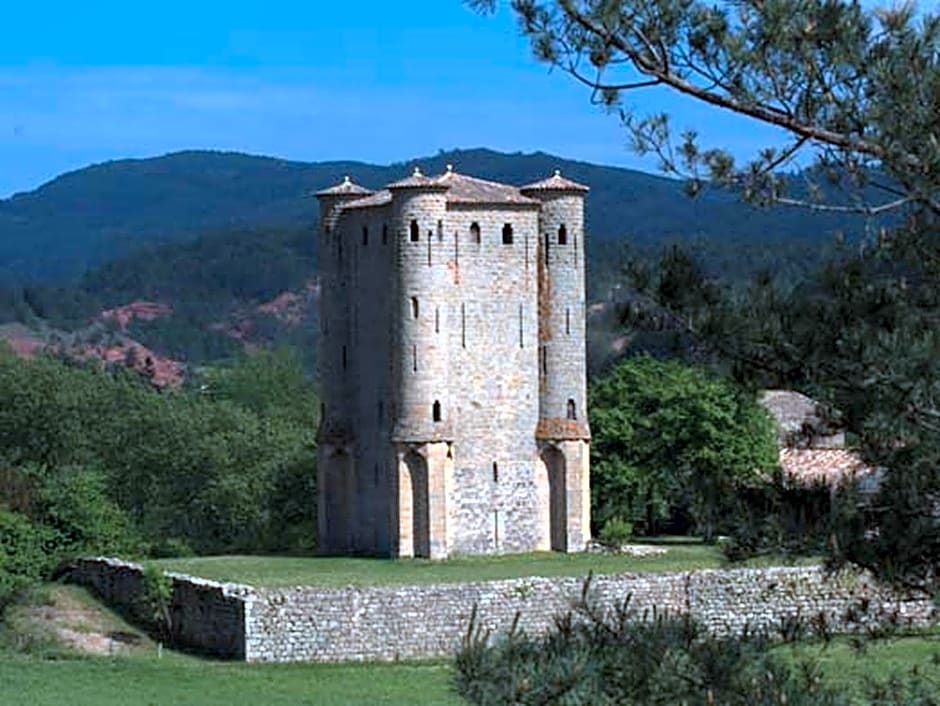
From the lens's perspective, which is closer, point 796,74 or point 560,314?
point 796,74

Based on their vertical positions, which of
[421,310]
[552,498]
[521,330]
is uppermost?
[421,310]

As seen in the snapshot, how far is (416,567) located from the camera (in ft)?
136

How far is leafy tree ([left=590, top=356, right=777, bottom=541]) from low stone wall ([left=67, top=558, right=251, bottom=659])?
487 inches

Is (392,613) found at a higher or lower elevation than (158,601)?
lower

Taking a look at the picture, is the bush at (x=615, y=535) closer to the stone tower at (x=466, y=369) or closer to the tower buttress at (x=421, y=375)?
the stone tower at (x=466, y=369)

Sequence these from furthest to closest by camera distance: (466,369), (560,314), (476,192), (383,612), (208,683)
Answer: (560,314)
(476,192)
(466,369)
(383,612)
(208,683)

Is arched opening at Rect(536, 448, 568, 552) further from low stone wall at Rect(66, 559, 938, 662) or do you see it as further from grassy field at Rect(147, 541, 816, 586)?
low stone wall at Rect(66, 559, 938, 662)

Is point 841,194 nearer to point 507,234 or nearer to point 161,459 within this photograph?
point 507,234

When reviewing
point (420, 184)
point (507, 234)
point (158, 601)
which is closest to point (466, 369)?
point (507, 234)

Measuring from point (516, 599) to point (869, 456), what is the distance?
776 inches

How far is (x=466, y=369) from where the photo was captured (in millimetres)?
44344

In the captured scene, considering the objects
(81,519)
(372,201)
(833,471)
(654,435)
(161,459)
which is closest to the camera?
(833,471)

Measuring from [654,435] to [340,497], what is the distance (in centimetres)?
674

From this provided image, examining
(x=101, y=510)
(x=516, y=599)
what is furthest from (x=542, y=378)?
(x=516, y=599)
